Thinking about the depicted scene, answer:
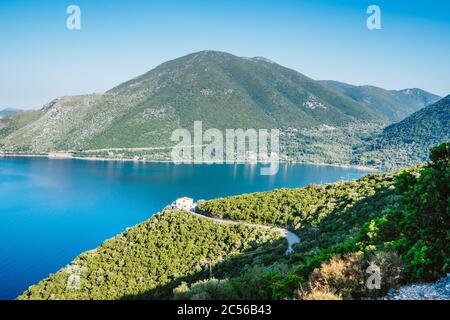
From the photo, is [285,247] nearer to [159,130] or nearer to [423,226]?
[423,226]

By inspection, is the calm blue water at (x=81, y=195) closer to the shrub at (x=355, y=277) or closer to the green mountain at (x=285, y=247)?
the green mountain at (x=285, y=247)

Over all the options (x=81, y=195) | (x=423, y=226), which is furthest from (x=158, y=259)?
(x=81, y=195)

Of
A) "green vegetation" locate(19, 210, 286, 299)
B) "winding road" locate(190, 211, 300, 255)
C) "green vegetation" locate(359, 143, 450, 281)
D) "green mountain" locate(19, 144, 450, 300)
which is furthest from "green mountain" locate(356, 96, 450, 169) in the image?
"green vegetation" locate(359, 143, 450, 281)

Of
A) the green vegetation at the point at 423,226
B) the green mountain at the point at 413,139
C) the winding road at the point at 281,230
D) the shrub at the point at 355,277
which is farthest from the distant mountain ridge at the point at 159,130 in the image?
the shrub at the point at 355,277

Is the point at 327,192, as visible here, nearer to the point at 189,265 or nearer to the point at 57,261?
the point at 189,265

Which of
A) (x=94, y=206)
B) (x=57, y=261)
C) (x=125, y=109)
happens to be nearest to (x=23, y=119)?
(x=125, y=109)

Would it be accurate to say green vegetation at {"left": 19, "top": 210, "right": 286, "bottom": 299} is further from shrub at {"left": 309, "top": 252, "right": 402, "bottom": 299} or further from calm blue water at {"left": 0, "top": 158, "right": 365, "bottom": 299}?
shrub at {"left": 309, "top": 252, "right": 402, "bottom": 299}
